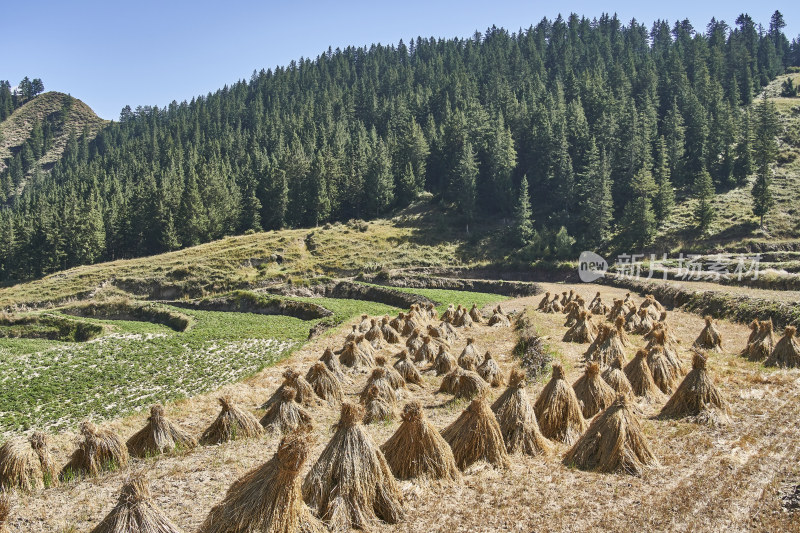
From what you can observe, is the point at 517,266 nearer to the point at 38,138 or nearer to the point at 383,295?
the point at 383,295

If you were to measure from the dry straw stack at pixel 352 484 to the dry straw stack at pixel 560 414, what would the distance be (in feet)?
16.9

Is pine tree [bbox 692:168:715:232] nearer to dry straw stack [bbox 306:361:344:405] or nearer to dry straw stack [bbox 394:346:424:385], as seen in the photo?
dry straw stack [bbox 394:346:424:385]

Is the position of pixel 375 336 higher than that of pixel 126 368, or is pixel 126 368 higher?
pixel 126 368

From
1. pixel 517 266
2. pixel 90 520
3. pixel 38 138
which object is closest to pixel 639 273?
pixel 517 266

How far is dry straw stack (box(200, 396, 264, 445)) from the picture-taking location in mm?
13008

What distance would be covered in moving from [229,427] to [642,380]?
12.0 m

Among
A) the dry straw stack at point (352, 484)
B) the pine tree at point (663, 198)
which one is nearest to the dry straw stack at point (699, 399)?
the dry straw stack at point (352, 484)

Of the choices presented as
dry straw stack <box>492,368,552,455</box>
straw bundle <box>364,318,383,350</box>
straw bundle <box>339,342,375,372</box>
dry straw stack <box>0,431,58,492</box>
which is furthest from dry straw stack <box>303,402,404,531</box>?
straw bundle <box>364,318,383,350</box>

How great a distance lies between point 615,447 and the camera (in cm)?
1060

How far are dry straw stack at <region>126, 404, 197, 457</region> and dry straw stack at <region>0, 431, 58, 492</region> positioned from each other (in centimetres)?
175

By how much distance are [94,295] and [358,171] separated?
43.8 metres

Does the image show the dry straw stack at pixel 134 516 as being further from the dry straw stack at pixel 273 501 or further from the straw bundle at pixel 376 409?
the straw bundle at pixel 376 409

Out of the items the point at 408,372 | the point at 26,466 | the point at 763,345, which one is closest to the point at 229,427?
the point at 26,466

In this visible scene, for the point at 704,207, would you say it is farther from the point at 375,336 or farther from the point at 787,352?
the point at 375,336
